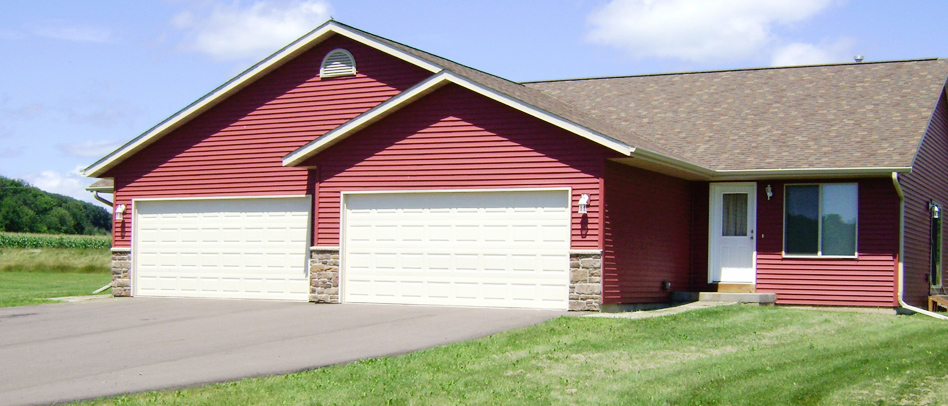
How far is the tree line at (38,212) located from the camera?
86.5 meters

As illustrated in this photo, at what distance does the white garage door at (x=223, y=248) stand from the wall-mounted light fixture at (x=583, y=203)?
5802mm

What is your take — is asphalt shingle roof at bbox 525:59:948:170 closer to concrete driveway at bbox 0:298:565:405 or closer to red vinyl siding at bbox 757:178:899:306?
red vinyl siding at bbox 757:178:899:306

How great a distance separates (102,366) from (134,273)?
9886 millimetres

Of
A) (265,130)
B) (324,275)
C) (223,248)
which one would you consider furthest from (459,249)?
(223,248)

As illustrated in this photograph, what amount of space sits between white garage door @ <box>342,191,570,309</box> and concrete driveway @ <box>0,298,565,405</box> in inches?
18.0

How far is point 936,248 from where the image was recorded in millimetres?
20469

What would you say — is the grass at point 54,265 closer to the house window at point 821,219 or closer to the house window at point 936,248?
the house window at point 821,219

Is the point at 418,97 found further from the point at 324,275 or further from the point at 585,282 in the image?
the point at 585,282

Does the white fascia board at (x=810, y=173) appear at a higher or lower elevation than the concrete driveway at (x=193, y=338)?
higher

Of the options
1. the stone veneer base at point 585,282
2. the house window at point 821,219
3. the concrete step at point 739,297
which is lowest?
the concrete step at point 739,297

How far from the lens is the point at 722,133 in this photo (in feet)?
63.4

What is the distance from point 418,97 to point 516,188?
2353 mm

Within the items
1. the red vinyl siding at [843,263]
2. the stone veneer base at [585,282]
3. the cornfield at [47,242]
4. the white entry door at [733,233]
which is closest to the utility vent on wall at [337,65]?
the stone veneer base at [585,282]

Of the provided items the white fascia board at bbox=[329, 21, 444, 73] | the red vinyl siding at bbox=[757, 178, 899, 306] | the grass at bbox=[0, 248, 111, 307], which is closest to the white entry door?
the red vinyl siding at bbox=[757, 178, 899, 306]
